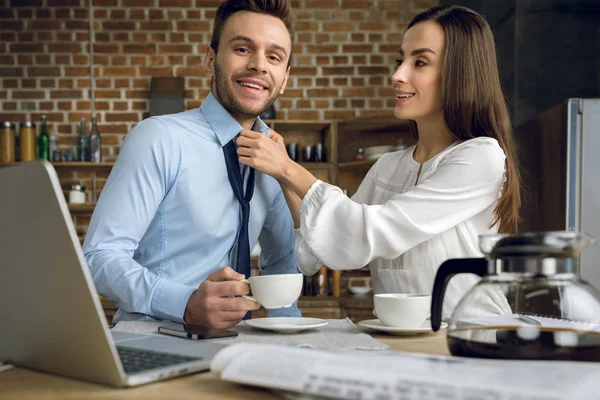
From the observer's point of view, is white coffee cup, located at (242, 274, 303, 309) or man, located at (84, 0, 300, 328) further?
man, located at (84, 0, 300, 328)

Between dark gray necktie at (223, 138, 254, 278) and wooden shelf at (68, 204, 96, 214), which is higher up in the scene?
dark gray necktie at (223, 138, 254, 278)

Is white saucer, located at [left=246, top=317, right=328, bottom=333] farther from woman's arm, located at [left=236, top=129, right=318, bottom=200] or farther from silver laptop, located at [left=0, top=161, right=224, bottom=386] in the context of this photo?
woman's arm, located at [left=236, top=129, right=318, bottom=200]

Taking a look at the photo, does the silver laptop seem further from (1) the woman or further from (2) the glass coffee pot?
(1) the woman

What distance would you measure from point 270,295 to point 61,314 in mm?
454

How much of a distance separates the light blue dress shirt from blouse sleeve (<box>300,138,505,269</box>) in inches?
11.7

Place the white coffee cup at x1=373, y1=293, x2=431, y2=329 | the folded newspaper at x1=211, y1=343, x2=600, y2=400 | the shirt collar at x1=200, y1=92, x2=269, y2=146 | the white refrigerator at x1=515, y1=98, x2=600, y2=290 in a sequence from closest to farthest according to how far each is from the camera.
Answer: the folded newspaper at x1=211, y1=343, x2=600, y2=400 < the white coffee cup at x1=373, y1=293, x2=431, y2=329 < the shirt collar at x1=200, y1=92, x2=269, y2=146 < the white refrigerator at x1=515, y1=98, x2=600, y2=290

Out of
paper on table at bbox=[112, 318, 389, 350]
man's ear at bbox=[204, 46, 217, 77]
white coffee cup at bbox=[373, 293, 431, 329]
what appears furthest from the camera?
man's ear at bbox=[204, 46, 217, 77]

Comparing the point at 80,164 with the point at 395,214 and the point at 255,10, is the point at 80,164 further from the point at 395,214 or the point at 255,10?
the point at 395,214

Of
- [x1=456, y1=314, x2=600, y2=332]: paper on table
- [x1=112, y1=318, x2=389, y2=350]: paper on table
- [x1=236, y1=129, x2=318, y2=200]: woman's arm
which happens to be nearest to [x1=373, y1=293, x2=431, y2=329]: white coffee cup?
[x1=112, y1=318, x2=389, y2=350]: paper on table

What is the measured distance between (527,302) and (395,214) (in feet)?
2.13

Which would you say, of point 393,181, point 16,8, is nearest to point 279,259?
point 393,181

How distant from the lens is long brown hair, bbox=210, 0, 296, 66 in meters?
1.71

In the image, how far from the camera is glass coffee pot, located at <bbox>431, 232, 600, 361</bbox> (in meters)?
0.69

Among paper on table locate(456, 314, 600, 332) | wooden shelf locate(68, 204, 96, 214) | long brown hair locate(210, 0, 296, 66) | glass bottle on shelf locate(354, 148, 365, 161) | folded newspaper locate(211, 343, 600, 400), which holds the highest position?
long brown hair locate(210, 0, 296, 66)
